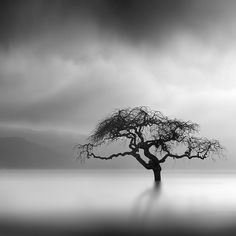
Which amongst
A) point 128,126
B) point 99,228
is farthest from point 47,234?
point 128,126

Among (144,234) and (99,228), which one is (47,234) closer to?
(99,228)

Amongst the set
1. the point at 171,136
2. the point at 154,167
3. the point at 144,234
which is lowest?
the point at 144,234

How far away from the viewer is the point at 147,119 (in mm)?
22641

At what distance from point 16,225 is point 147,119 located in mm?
15152

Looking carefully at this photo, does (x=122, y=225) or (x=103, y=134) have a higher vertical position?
(x=103, y=134)

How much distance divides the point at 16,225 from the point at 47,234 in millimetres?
1261

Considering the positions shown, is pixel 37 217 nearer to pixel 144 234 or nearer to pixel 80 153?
pixel 144 234

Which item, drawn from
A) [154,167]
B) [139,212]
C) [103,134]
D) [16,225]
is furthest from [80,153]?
[16,225]

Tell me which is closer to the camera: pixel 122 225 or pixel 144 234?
pixel 144 234

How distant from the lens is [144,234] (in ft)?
23.5

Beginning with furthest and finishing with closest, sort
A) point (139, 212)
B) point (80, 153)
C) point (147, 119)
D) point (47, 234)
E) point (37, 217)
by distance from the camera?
point (80, 153) → point (147, 119) → point (139, 212) → point (37, 217) → point (47, 234)

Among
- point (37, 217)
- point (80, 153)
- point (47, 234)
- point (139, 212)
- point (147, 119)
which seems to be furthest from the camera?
point (80, 153)

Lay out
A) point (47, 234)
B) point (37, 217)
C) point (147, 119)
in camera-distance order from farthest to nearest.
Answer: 1. point (147, 119)
2. point (37, 217)
3. point (47, 234)

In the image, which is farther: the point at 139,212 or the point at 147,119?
the point at 147,119
